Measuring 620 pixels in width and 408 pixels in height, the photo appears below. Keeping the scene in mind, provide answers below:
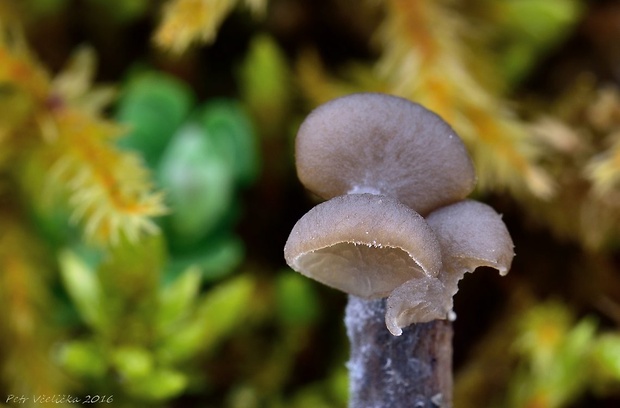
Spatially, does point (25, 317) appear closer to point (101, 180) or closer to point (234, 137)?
point (101, 180)

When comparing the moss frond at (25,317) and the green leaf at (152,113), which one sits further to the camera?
the green leaf at (152,113)

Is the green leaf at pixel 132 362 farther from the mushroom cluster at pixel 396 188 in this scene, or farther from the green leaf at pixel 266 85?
the green leaf at pixel 266 85

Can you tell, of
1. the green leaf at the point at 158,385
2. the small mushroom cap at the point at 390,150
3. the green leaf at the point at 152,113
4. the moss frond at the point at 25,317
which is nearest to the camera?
the small mushroom cap at the point at 390,150

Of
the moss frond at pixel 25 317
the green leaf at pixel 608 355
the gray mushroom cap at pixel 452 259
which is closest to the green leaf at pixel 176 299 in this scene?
the moss frond at pixel 25 317

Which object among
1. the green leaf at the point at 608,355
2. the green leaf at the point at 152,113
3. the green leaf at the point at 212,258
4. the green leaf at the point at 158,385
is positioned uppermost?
the green leaf at the point at 152,113

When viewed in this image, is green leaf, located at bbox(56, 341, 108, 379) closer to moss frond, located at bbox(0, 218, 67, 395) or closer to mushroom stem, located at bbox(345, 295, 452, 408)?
moss frond, located at bbox(0, 218, 67, 395)

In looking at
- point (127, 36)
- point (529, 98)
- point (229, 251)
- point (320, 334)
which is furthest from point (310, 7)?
point (320, 334)

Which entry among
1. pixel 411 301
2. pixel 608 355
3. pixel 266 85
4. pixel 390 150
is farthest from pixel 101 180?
pixel 608 355

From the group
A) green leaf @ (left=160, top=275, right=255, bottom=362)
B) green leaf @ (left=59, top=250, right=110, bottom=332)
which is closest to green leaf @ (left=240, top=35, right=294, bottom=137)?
green leaf @ (left=160, top=275, right=255, bottom=362)
